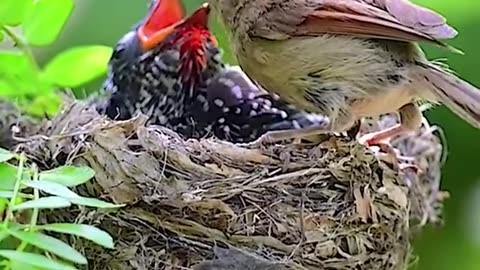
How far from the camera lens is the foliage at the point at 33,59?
1.02 m

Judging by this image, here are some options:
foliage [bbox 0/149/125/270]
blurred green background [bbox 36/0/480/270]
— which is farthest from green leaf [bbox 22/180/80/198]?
blurred green background [bbox 36/0/480/270]

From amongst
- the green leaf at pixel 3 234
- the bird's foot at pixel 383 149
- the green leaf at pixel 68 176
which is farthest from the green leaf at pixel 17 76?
the bird's foot at pixel 383 149

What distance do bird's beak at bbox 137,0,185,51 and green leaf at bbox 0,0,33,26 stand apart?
2.05 ft

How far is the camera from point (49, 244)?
0.77 m

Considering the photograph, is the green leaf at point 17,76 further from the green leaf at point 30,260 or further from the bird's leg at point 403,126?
the bird's leg at point 403,126

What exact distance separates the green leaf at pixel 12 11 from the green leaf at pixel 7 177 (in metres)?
0.19

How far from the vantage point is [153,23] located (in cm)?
Answer: 166

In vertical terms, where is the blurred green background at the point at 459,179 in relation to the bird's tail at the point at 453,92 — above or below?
below

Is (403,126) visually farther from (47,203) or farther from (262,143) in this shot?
(47,203)

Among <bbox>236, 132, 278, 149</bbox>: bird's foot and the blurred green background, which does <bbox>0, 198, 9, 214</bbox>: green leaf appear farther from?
the blurred green background

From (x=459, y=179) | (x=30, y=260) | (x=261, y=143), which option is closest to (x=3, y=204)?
(x=30, y=260)

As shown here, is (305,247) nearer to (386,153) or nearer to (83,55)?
(386,153)

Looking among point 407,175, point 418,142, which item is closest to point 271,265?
point 407,175

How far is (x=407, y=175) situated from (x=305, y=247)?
1.08 feet
